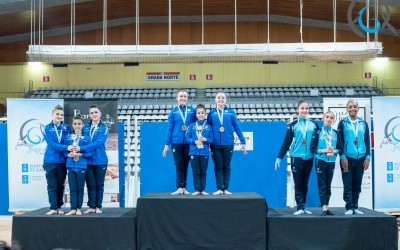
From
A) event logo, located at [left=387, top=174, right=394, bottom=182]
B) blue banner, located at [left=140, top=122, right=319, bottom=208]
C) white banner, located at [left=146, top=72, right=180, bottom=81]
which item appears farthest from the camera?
white banner, located at [left=146, top=72, right=180, bottom=81]

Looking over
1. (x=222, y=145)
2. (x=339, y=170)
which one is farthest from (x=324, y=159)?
(x=339, y=170)

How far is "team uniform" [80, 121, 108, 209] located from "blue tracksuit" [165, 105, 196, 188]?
94 centimetres

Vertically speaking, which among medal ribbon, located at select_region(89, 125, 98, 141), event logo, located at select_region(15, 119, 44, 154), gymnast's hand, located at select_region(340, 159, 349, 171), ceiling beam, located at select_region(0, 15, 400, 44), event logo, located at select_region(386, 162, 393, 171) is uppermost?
Result: ceiling beam, located at select_region(0, 15, 400, 44)

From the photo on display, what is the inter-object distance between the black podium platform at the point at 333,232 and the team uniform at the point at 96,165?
235 centimetres

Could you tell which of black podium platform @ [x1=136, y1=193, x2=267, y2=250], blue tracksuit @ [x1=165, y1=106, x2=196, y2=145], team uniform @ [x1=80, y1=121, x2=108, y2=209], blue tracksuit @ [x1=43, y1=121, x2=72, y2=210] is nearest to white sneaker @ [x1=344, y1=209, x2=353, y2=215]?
black podium platform @ [x1=136, y1=193, x2=267, y2=250]

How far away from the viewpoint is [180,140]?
763 cm

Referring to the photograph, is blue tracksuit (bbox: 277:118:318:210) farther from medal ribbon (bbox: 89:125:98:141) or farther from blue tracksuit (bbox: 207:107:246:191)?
medal ribbon (bbox: 89:125:98:141)

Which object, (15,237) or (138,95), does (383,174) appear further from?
(138,95)

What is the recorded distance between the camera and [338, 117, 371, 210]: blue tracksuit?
726 cm

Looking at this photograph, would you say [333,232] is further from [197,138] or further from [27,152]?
[27,152]

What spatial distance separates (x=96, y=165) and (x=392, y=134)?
516 centimetres

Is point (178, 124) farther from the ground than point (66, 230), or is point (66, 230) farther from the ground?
point (178, 124)

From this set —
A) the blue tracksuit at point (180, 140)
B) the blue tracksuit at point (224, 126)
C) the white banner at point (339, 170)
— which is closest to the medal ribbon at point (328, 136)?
the blue tracksuit at point (224, 126)

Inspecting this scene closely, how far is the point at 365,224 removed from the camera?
6.87 metres
